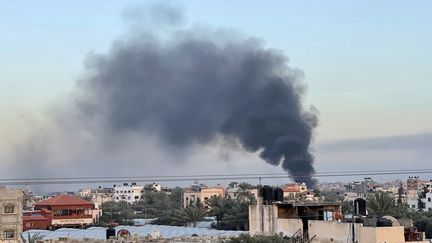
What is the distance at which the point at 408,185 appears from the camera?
17862 cm

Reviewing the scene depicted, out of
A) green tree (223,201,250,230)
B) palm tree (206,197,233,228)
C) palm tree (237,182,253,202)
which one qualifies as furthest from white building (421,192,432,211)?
green tree (223,201,250,230)

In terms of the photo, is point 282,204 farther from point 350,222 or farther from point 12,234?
point 12,234

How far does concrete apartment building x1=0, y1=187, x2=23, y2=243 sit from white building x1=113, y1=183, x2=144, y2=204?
131 metres

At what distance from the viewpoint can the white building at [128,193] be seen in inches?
7037

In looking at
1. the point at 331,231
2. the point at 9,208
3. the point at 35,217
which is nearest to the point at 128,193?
the point at 35,217

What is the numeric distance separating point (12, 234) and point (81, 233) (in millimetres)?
13239

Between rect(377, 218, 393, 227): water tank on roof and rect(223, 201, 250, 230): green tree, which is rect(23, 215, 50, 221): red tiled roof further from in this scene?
rect(377, 218, 393, 227): water tank on roof

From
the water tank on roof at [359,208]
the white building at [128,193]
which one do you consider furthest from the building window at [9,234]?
the white building at [128,193]

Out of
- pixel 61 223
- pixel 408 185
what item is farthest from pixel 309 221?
pixel 408 185

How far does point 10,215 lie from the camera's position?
4562 centimetres

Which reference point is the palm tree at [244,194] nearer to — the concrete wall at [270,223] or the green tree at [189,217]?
the green tree at [189,217]

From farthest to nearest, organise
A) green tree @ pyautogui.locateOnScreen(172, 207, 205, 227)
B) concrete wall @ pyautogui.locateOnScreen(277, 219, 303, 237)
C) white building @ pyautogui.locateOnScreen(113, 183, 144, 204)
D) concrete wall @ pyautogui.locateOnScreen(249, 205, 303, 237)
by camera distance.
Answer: white building @ pyautogui.locateOnScreen(113, 183, 144, 204)
green tree @ pyautogui.locateOnScreen(172, 207, 205, 227)
concrete wall @ pyautogui.locateOnScreen(249, 205, 303, 237)
concrete wall @ pyautogui.locateOnScreen(277, 219, 303, 237)

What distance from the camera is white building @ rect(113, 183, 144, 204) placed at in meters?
179

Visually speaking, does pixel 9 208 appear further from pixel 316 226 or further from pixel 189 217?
pixel 189 217
